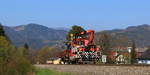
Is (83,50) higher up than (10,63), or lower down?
higher up

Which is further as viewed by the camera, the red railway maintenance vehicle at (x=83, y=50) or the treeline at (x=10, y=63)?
the red railway maintenance vehicle at (x=83, y=50)

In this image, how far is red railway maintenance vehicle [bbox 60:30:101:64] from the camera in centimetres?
5228

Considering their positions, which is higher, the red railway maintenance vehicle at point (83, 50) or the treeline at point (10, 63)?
the red railway maintenance vehicle at point (83, 50)

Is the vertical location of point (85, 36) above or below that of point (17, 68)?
above

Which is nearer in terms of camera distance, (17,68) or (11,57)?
(17,68)

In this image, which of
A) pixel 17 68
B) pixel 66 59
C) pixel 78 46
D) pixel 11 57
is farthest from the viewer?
pixel 66 59

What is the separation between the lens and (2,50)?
25531mm

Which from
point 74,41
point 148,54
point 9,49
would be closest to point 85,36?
point 74,41

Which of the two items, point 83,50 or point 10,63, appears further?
point 83,50

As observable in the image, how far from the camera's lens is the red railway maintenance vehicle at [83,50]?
52281 mm

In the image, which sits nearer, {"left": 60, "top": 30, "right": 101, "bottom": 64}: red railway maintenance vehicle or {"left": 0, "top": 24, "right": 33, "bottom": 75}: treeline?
{"left": 0, "top": 24, "right": 33, "bottom": 75}: treeline

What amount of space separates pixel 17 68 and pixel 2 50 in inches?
87.5

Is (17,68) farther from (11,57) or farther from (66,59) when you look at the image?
(66,59)

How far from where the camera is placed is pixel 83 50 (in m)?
52.3
